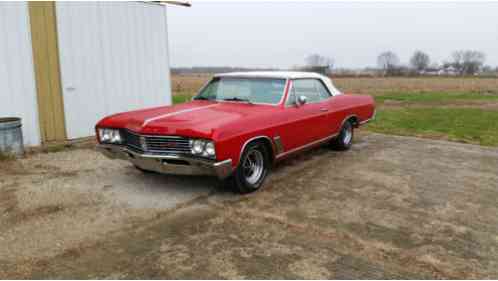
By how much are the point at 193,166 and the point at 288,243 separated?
54.4 inches

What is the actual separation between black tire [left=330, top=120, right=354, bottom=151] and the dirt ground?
99cm

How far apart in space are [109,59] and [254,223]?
19.1ft

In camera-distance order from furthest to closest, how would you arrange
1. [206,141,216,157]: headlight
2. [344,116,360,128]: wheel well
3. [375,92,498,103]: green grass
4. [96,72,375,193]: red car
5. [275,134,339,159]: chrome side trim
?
[375,92,498,103]: green grass < [344,116,360,128]: wheel well < [275,134,339,159]: chrome side trim < [96,72,375,193]: red car < [206,141,216,157]: headlight

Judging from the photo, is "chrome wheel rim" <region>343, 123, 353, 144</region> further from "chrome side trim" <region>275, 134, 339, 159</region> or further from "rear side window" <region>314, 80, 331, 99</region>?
"rear side window" <region>314, 80, 331, 99</region>

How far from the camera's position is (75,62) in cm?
765

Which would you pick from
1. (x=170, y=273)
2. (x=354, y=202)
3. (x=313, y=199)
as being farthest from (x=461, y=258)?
(x=170, y=273)

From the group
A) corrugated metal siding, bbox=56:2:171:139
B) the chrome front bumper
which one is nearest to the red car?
the chrome front bumper

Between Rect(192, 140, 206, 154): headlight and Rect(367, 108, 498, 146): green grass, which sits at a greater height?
Rect(192, 140, 206, 154): headlight

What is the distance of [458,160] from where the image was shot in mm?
6695

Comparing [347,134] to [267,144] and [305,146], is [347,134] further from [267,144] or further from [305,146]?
[267,144]

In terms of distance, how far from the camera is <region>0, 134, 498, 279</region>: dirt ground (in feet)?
10.1

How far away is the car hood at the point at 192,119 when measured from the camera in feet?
13.9

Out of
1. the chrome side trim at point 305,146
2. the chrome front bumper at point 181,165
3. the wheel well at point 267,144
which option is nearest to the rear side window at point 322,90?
the chrome side trim at point 305,146

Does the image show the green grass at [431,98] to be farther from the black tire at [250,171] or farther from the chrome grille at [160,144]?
the chrome grille at [160,144]
